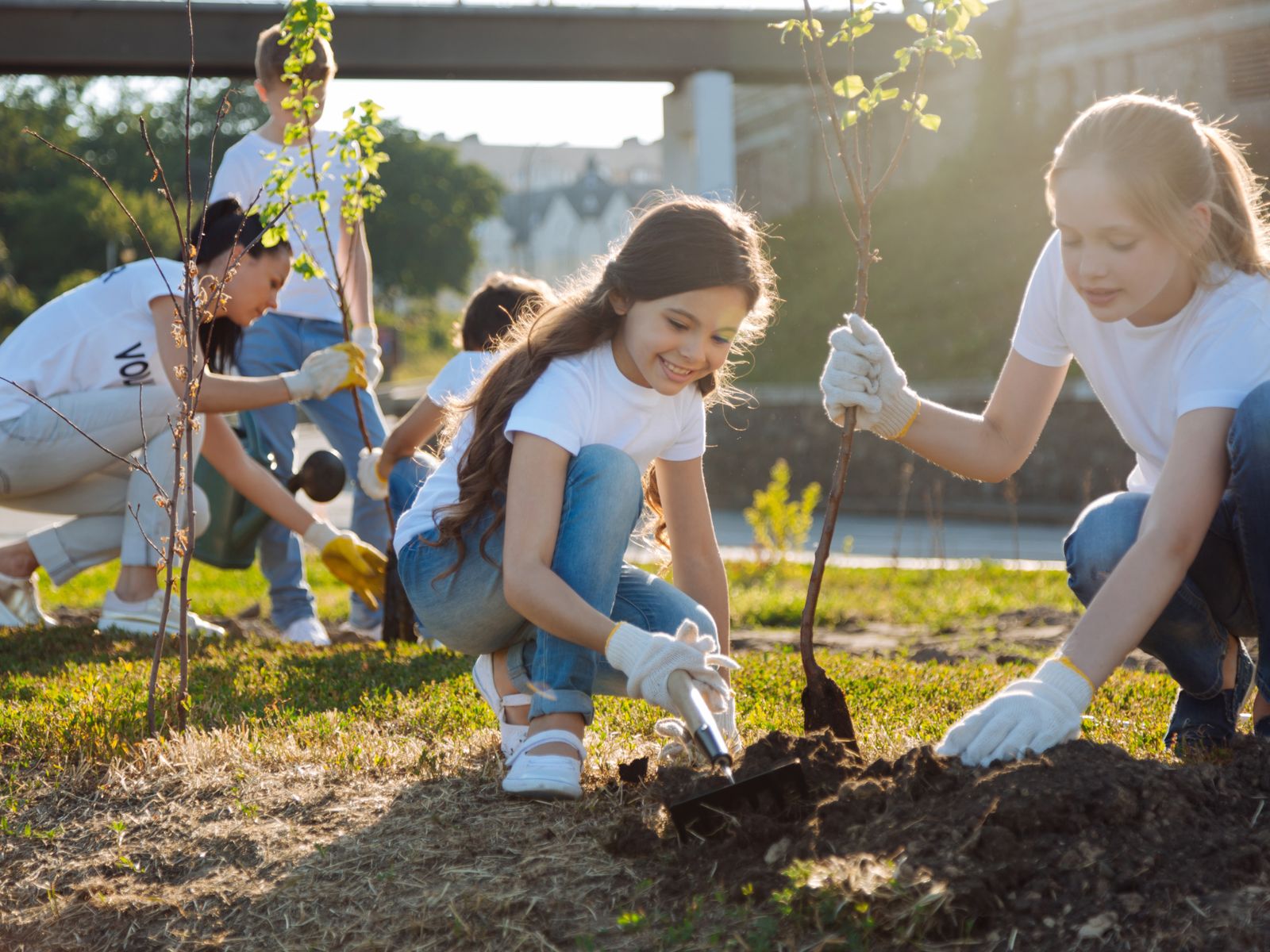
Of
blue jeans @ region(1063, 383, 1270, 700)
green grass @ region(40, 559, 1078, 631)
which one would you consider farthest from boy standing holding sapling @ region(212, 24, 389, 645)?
blue jeans @ region(1063, 383, 1270, 700)

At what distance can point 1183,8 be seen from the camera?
56.0ft

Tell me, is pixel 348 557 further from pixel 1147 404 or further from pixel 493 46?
pixel 493 46

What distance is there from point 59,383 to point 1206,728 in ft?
12.1

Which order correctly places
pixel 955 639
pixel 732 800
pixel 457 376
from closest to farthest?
1. pixel 732 800
2. pixel 457 376
3. pixel 955 639

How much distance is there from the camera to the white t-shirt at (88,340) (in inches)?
165

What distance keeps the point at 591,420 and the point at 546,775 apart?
2.43 feet

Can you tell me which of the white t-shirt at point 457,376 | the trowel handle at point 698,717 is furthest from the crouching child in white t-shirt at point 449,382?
the trowel handle at point 698,717

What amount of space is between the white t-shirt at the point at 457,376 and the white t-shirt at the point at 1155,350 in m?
1.72

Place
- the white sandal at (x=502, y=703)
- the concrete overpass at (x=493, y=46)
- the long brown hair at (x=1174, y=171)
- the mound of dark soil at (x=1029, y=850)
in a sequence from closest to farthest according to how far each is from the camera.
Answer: the mound of dark soil at (x=1029, y=850), the long brown hair at (x=1174, y=171), the white sandal at (x=502, y=703), the concrete overpass at (x=493, y=46)

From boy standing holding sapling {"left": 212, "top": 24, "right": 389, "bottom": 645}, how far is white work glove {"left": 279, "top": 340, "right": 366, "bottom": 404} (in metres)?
0.28

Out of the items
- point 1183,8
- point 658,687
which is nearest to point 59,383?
point 658,687

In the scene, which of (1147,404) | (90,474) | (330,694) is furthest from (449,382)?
(1147,404)

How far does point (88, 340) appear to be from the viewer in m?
4.23

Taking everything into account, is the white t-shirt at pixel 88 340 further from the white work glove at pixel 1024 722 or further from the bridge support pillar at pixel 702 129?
the bridge support pillar at pixel 702 129
